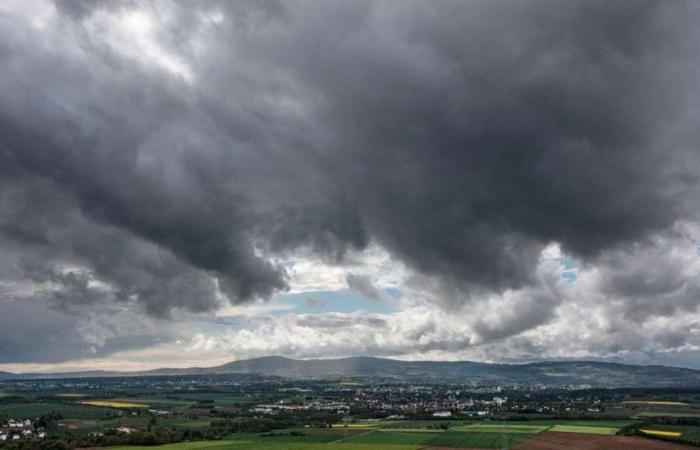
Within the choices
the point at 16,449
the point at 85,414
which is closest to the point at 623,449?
the point at 16,449

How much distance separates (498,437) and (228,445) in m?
58.4

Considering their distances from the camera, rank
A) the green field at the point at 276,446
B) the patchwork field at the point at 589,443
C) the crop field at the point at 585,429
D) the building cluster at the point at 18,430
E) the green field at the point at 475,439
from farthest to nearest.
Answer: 1. the crop field at the point at 585,429
2. the building cluster at the point at 18,430
3. the green field at the point at 475,439
4. the green field at the point at 276,446
5. the patchwork field at the point at 589,443

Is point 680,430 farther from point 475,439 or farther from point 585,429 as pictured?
point 475,439

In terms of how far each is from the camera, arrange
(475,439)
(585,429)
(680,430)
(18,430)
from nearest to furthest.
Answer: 1. (475,439)
2. (680,430)
3. (18,430)
4. (585,429)

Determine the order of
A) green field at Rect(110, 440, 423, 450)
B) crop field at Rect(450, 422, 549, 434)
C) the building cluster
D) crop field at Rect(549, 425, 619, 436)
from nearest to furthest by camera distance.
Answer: green field at Rect(110, 440, 423, 450) < the building cluster < crop field at Rect(549, 425, 619, 436) < crop field at Rect(450, 422, 549, 434)

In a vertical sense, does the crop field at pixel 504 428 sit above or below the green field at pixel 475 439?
below

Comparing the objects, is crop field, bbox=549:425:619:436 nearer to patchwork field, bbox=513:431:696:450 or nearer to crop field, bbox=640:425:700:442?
crop field, bbox=640:425:700:442

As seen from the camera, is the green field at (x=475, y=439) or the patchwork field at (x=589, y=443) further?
the green field at (x=475, y=439)

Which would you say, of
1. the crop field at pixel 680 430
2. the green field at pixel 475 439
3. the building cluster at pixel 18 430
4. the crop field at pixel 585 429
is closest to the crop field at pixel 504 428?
the crop field at pixel 585 429

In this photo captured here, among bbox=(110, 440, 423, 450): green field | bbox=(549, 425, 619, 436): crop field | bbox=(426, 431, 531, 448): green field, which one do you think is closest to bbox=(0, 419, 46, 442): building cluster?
bbox=(110, 440, 423, 450): green field

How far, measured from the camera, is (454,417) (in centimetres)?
19162

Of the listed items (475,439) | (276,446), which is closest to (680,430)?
(475,439)

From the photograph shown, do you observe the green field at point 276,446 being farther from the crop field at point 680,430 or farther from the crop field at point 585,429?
the crop field at point 680,430

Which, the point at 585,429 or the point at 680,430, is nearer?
the point at 680,430
